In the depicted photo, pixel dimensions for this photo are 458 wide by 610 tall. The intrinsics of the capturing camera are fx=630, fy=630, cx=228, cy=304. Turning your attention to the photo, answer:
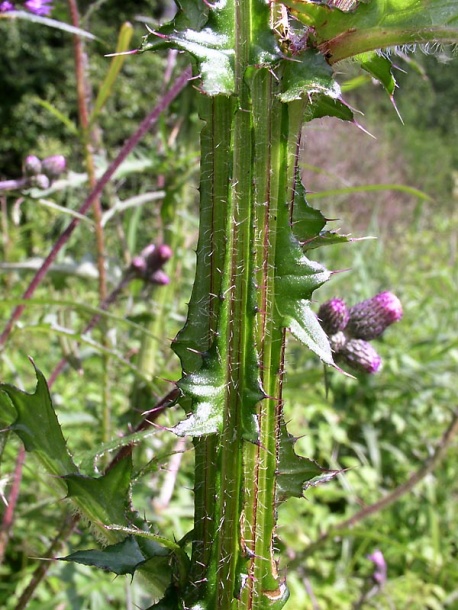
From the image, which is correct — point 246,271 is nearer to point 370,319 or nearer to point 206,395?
point 206,395

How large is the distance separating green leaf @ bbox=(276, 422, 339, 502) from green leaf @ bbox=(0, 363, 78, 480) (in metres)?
0.18

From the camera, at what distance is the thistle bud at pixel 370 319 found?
0.89 meters

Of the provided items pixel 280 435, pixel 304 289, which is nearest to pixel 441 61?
pixel 304 289

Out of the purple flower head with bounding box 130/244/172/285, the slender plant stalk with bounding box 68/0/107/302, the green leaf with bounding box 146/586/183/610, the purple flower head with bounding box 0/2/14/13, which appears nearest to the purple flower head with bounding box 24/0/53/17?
the purple flower head with bounding box 0/2/14/13

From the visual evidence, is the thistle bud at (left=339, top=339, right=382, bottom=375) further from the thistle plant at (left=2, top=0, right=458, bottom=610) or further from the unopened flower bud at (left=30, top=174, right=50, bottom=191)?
the unopened flower bud at (left=30, top=174, right=50, bottom=191)

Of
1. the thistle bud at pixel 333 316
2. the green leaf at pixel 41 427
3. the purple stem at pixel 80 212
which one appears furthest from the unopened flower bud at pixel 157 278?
the green leaf at pixel 41 427

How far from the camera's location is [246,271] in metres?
0.47

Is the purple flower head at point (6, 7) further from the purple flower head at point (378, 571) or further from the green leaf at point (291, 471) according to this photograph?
the purple flower head at point (378, 571)

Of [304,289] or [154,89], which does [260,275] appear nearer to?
[304,289]

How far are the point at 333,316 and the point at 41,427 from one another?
0.41 m

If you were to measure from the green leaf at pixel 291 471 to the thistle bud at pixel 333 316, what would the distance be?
290mm

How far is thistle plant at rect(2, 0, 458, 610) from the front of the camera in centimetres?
45

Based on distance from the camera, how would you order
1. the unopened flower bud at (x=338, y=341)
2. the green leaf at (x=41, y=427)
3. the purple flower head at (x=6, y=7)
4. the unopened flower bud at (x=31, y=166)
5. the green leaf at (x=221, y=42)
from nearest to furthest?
the green leaf at (x=221, y=42) < the green leaf at (x=41, y=427) < the unopened flower bud at (x=338, y=341) < the purple flower head at (x=6, y=7) < the unopened flower bud at (x=31, y=166)

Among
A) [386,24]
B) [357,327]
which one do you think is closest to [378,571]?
[357,327]
